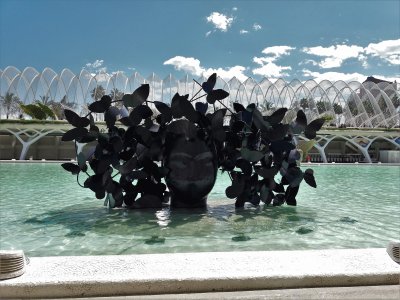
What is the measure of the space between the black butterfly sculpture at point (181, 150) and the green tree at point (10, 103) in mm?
53413

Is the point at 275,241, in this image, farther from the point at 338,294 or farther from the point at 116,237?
the point at 338,294

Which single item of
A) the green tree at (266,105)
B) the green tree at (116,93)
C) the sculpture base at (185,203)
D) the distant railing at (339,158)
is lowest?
the distant railing at (339,158)

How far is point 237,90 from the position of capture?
6184 centimetres

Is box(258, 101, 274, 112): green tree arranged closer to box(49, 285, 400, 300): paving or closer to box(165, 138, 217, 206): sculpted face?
box(165, 138, 217, 206): sculpted face

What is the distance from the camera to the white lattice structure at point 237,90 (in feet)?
188

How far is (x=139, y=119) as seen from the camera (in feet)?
22.0

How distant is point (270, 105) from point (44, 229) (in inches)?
2285

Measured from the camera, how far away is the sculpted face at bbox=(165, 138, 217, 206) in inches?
258

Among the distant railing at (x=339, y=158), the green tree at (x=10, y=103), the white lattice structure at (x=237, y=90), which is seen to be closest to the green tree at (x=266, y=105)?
the white lattice structure at (x=237, y=90)

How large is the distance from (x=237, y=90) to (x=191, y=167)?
2218 inches

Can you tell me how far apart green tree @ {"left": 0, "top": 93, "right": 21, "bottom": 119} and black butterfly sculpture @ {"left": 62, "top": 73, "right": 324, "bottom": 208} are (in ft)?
175

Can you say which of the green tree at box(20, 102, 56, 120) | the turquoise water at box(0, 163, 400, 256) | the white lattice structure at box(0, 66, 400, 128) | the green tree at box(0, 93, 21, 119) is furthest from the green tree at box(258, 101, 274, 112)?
the turquoise water at box(0, 163, 400, 256)

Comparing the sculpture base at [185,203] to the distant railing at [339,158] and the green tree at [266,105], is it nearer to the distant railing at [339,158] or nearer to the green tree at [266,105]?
the distant railing at [339,158]

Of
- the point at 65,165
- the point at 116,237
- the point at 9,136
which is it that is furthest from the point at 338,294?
the point at 9,136
